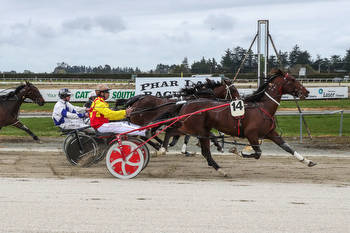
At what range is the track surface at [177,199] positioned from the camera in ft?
14.3

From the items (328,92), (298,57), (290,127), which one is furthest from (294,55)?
(290,127)

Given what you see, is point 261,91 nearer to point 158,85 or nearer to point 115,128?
point 115,128

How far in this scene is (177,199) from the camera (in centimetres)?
534

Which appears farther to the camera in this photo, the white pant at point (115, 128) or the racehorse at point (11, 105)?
the racehorse at point (11, 105)

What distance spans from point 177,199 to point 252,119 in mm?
2228

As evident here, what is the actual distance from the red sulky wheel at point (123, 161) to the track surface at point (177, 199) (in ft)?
0.59

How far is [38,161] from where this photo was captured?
8.62 meters

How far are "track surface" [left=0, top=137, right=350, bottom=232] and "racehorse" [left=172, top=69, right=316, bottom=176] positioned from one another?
54 cm

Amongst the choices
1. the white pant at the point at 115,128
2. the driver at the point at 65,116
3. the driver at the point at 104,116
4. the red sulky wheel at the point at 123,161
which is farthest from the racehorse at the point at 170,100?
the red sulky wheel at the point at 123,161

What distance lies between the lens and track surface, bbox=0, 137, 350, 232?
4.37 metres

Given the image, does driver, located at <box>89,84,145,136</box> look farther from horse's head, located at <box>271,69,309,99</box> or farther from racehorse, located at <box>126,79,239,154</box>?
horse's head, located at <box>271,69,309,99</box>

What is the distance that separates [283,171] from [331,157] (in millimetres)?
2165

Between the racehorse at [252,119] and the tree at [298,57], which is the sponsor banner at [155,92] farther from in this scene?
the tree at [298,57]

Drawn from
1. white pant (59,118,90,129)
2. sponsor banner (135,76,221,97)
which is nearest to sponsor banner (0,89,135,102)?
sponsor banner (135,76,221,97)
